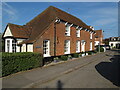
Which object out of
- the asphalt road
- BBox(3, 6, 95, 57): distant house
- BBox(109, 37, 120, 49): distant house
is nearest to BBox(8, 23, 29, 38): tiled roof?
BBox(3, 6, 95, 57): distant house

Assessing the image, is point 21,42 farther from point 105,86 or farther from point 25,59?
point 105,86

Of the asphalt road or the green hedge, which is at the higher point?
the green hedge

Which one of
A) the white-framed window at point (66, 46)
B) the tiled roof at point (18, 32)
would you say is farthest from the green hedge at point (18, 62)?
the white-framed window at point (66, 46)

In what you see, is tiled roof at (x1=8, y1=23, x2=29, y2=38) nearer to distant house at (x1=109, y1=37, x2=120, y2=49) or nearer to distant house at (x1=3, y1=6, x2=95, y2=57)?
distant house at (x1=3, y1=6, x2=95, y2=57)

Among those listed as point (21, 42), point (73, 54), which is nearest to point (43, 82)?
point (21, 42)

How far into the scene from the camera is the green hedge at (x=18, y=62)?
24.8 feet

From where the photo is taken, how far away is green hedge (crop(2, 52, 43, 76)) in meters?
7.57

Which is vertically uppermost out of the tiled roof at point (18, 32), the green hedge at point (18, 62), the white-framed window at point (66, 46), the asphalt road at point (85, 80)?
the tiled roof at point (18, 32)

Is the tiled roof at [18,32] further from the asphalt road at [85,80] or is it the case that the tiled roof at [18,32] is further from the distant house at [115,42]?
the distant house at [115,42]

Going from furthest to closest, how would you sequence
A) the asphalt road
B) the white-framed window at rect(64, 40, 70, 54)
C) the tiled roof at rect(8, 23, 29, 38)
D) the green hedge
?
the white-framed window at rect(64, 40, 70, 54)
the tiled roof at rect(8, 23, 29, 38)
the green hedge
the asphalt road

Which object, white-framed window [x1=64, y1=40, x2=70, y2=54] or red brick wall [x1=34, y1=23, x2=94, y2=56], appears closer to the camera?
red brick wall [x1=34, y1=23, x2=94, y2=56]

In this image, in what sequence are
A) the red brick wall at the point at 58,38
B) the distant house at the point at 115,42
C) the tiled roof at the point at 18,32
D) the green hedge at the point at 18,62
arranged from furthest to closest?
1. the distant house at the point at 115,42
2. the tiled roof at the point at 18,32
3. the red brick wall at the point at 58,38
4. the green hedge at the point at 18,62

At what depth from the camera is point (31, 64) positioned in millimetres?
9734

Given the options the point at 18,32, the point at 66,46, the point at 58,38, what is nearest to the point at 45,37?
the point at 58,38
